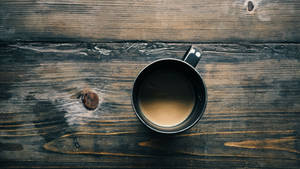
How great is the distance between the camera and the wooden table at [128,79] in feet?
2.24

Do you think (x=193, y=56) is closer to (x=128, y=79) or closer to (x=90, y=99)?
(x=128, y=79)

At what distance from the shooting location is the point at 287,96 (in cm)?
70

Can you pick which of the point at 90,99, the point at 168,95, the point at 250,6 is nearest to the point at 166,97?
the point at 168,95

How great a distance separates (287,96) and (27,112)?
2.65 ft

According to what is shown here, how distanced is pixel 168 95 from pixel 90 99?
0.24 m

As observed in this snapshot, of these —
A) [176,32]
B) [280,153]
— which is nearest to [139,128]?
[176,32]

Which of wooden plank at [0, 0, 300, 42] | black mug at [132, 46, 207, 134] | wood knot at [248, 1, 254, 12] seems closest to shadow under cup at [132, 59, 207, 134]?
black mug at [132, 46, 207, 134]

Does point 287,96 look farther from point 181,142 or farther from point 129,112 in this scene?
point 129,112

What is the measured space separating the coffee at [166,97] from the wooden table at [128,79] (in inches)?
2.2

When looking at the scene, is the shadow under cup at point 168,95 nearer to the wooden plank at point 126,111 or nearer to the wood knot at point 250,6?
the wooden plank at point 126,111

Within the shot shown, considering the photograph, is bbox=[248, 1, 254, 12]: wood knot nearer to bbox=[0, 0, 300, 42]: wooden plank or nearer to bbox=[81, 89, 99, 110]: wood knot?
bbox=[0, 0, 300, 42]: wooden plank

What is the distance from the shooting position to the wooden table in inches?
26.9

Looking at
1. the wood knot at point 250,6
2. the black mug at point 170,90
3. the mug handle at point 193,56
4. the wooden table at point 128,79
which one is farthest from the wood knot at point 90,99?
the wood knot at point 250,6

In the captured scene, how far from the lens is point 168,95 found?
0.65 m
